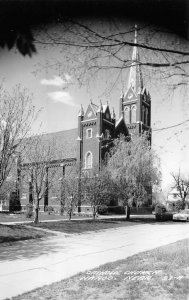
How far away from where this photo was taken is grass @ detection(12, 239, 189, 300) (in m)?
5.34

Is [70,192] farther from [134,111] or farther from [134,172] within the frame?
[134,111]

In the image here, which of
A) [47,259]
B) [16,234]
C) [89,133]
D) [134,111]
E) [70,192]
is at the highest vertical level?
[134,111]

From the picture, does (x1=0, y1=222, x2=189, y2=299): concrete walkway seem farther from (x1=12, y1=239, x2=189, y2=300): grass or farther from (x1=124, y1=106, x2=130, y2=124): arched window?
(x1=124, y1=106, x2=130, y2=124): arched window

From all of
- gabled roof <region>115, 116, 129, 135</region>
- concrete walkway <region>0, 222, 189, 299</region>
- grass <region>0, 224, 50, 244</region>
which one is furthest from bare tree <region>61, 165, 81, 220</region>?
gabled roof <region>115, 116, 129, 135</region>

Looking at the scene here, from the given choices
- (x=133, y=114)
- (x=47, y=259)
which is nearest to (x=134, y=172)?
(x=47, y=259)

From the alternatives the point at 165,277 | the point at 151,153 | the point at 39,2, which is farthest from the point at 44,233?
the point at 151,153

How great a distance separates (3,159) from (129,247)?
23.9ft

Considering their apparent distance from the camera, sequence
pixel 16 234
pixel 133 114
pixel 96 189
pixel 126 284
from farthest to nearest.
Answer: pixel 133 114
pixel 96 189
pixel 16 234
pixel 126 284

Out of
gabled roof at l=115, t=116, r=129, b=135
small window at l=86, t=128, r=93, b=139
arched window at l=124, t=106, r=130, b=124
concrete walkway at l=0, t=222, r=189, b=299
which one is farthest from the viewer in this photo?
arched window at l=124, t=106, r=130, b=124

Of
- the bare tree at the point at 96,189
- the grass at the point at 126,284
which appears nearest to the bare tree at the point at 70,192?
the bare tree at the point at 96,189

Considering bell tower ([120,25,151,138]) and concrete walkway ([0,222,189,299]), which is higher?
bell tower ([120,25,151,138])

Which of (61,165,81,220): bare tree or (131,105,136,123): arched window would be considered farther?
(131,105,136,123): arched window

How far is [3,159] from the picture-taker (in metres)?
14.0

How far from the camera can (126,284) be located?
5.98m
